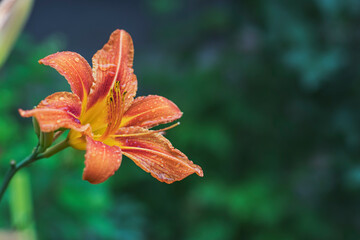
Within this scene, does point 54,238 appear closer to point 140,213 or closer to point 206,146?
point 140,213

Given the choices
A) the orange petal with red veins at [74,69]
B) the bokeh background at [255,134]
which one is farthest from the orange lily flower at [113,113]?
the bokeh background at [255,134]

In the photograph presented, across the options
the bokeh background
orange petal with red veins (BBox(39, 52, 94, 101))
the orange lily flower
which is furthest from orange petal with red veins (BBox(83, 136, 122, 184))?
the bokeh background

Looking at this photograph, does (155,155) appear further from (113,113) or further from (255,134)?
(255,134)

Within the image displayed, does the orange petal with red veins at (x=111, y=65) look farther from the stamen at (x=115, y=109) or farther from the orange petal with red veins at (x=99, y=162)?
the orange petal with red veins at (x=99, y=162)

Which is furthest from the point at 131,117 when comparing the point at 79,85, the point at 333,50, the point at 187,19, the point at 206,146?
the point at 187,19

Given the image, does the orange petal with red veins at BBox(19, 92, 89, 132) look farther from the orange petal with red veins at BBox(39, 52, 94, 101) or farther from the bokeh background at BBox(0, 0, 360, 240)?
the bokeh background at BBox(0, 0, 360, 240)

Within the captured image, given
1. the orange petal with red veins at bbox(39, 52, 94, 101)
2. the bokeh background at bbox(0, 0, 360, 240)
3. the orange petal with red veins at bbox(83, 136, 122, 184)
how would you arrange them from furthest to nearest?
the bokeh background at bbox(0, 0, 360, 240) < the orange petal with red veins at bbox(39, 52, 94, 101) < the orange petal with red veins at bbox(83, 136, 122, 184)

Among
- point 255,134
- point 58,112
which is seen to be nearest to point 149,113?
point 58,112
